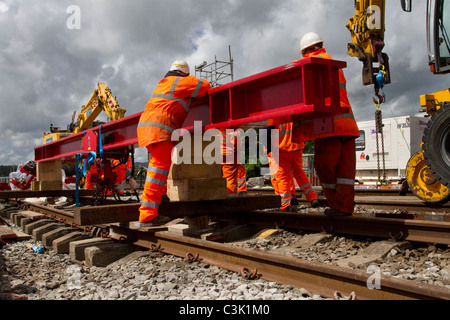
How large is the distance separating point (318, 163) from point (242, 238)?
1336 mm

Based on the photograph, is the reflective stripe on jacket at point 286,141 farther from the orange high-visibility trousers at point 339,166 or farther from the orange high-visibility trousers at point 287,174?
the orange high-visibility trousers at point 339,166

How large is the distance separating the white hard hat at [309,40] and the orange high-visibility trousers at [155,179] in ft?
6.63

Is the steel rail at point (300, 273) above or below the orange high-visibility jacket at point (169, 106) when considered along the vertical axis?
below

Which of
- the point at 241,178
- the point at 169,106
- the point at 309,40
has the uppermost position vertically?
the point at 309,40

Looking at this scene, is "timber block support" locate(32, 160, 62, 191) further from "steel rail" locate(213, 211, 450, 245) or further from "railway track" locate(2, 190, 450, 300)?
"steel rail" locate(213, 211, 450, 245)

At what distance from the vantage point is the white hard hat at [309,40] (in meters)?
4.85

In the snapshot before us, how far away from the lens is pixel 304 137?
15.2ft

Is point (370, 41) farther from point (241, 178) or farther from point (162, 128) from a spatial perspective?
point (162, 128)

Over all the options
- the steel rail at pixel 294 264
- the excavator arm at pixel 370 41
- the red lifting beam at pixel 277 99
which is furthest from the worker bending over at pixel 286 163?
the excavator arm at pixel 370 41

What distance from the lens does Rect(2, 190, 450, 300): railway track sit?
8.16ft

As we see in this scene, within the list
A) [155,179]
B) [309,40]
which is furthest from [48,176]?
[309,40]

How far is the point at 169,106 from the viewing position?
4625 mm

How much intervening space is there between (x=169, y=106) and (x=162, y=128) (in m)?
0.27
